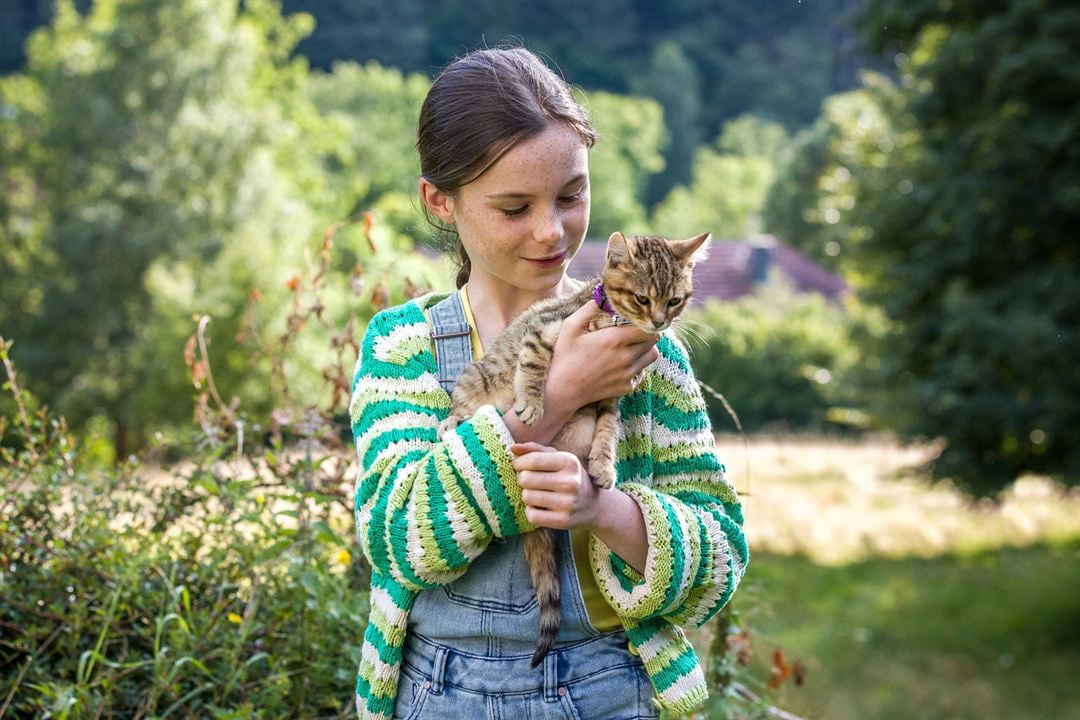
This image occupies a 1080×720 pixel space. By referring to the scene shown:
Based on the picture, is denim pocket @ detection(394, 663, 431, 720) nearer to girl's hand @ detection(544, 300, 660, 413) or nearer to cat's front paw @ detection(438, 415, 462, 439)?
cat's front paw @ detection(438, 415, 462, 439)

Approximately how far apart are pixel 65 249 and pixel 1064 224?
79.6 feet

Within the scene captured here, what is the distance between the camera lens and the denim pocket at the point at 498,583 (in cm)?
229

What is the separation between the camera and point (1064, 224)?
11430mm

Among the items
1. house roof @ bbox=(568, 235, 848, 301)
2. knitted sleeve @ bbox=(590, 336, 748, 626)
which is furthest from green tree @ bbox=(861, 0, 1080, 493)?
house roof @ bbox=(568, 235, 848, 301)

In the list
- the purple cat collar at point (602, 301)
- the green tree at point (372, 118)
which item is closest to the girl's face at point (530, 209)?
the purple cat collar at point (602, 301)

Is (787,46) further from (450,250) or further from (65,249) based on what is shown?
(450,250)

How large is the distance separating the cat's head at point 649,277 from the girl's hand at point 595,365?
47 mm

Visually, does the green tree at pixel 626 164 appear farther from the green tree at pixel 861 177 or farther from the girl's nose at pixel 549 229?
the girl's nose at pixel 549 229

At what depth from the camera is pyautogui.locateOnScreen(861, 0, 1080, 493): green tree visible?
10.5 m

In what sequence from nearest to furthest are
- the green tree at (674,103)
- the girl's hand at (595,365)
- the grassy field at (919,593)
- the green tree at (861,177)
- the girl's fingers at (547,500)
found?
the girl's fingers at (547,500), the girl's hand at (595,365), the grassy field at (919,593), the green tree at (861,177), the green tree at (674,103)

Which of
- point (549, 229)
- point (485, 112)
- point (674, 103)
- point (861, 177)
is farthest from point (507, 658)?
point (674, 103)

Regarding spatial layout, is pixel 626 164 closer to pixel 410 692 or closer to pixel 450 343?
pixel 450 343

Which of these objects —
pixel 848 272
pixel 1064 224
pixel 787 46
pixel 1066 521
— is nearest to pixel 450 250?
pixel 1064 224

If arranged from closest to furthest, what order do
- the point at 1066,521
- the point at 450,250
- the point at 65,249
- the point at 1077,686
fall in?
the point at 450,250 → the point at 1077,686 → the point at 1066,521 → the point at 65,249
